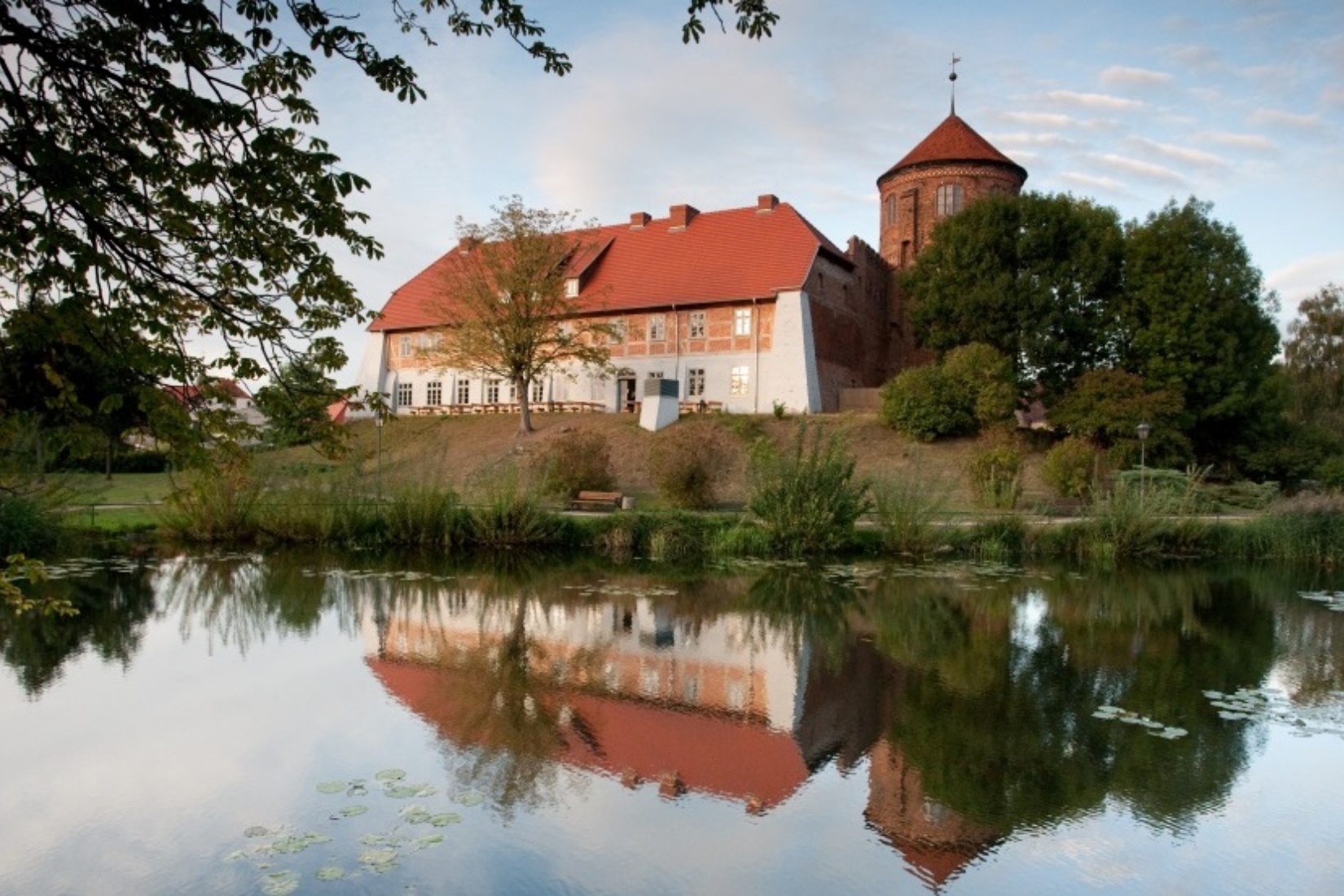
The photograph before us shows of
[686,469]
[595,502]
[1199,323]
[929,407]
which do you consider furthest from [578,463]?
[1199,323]

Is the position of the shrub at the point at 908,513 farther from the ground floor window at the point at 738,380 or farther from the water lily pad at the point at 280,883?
the ground floor window at the point at 738,380

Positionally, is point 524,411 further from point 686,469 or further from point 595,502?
point 686,469

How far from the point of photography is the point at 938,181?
42250 millimetres

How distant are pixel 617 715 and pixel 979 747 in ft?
8.79

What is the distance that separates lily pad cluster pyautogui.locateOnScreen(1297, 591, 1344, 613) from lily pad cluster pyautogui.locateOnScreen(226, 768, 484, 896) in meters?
13.0

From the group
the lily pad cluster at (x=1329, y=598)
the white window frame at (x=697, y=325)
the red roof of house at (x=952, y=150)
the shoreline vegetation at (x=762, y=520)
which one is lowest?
the lily pad cluster at (x=1329, y=598)

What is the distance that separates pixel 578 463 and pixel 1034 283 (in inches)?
751

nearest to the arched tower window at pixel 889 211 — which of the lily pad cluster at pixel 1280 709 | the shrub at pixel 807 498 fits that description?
the shrub at pixel 807 498

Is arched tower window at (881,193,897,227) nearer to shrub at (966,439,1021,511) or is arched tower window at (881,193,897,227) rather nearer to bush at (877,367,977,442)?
Answer: bush at (877,367,977,442)

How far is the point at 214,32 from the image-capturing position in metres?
4.45

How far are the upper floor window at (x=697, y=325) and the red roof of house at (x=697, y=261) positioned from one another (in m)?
0.61

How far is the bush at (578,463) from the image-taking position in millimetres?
24125

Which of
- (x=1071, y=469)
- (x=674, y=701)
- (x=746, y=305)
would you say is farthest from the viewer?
(x=746, y=305)

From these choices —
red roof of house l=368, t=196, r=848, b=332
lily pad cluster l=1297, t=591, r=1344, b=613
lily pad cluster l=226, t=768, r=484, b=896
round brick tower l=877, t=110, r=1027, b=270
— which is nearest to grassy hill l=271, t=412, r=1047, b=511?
red roof of house l=368, t=196, r=848, b=332
